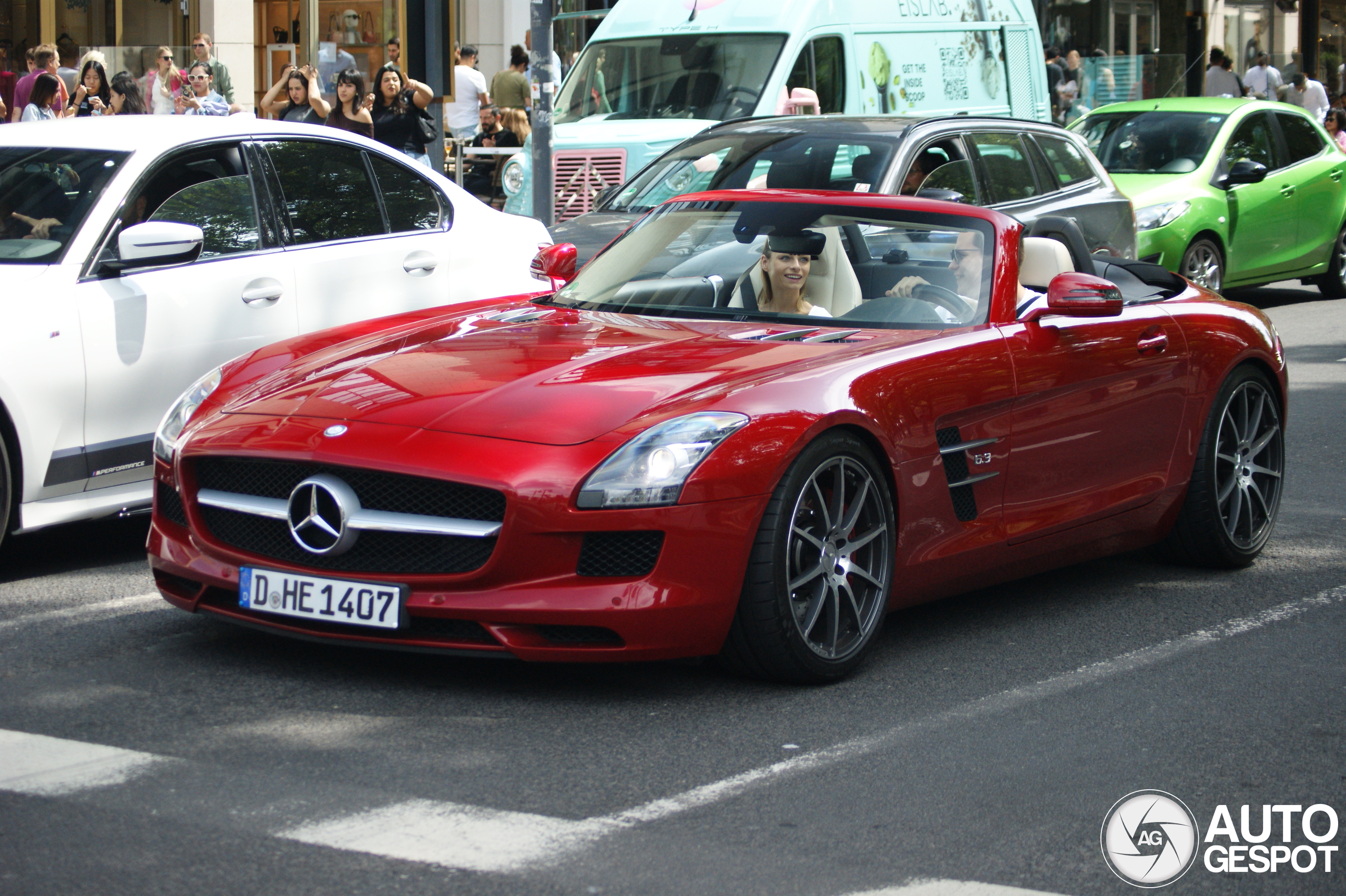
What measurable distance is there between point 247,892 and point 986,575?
2.87 metres

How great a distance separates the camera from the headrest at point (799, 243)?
603cm

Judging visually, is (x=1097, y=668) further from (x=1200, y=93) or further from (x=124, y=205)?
(x=1200, y=93)

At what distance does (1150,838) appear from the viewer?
13.1 ft

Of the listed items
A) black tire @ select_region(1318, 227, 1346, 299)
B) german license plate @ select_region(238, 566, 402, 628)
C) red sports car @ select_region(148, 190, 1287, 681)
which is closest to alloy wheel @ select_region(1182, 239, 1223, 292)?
black tire @ select_region(1318, 227, 1346, 299)

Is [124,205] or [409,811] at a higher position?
[124,205]

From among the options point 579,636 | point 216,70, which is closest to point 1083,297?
point 579,636

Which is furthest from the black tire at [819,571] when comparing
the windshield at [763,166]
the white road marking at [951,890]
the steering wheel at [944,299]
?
the windshield at [763,166]

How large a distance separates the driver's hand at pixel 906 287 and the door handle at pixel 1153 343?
805 millimetres

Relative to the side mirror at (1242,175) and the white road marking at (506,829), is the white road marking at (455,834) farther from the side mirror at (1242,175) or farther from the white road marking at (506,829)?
the side mirror at (1242,175)

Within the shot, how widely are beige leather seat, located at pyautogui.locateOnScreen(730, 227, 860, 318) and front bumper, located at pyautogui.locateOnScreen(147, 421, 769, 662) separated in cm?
134

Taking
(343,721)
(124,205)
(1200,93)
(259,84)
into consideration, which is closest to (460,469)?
(343,721)

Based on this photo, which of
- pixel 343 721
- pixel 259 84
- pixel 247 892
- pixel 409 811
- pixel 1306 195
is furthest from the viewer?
pixel 259 84

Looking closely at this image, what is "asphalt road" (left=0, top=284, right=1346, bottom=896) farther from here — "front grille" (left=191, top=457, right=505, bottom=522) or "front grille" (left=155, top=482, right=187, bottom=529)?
"front grille" (left=191, top=457, right=505, bottom=522)

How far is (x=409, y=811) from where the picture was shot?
13.0 feet
